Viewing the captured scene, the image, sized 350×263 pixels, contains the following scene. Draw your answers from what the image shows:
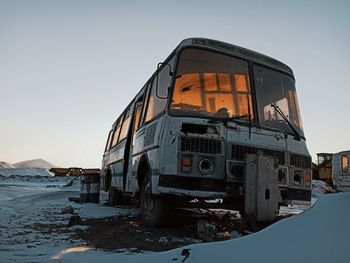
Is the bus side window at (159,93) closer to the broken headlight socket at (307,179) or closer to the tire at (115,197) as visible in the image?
the broken headlight socket at (307,179)

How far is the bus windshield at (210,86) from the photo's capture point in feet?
18.7

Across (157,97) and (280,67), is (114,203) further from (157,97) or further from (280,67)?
(280,67)

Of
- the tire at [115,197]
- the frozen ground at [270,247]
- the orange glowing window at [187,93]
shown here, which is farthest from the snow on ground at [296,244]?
the tire at [115,197]

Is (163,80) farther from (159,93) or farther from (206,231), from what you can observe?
(206,231)

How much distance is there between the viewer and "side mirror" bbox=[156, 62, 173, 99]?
611cm

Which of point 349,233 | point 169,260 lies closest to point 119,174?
point 169,260

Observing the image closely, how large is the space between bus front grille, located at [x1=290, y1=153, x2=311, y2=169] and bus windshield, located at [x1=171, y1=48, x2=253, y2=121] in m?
1.06

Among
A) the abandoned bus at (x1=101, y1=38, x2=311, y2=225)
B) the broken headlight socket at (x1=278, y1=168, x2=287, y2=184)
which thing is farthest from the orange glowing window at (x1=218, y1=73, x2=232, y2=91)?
the broken headlight socket at (x1=278, y1=168, x2=287, y2=184)

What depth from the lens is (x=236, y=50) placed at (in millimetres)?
6270

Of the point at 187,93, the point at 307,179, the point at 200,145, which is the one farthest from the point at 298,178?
the point at 187,93

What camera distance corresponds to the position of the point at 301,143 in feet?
21.1

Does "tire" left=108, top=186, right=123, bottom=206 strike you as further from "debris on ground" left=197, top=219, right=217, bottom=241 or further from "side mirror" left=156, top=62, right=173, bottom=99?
"debris on ground" left=197, top=219, right=217, bottom=241

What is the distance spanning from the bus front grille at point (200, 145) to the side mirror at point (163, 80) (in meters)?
1.03

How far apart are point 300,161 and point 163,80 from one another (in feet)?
9.10
